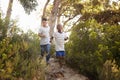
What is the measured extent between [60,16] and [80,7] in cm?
342

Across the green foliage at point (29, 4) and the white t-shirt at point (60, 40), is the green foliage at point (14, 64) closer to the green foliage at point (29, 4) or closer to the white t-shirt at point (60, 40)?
the white t-shirt at point (60, 40)

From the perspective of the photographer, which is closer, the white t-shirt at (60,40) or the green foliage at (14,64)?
the green foliage at (14,64)

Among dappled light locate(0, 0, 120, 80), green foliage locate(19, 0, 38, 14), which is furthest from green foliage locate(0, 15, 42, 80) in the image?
green foliage locate(19, 0, 38, 14)

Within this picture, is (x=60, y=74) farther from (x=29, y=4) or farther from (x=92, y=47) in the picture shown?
(x=29, y=4)

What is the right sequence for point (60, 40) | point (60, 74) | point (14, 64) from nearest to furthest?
point (14, 64), point (60, 74), point (60, 40)

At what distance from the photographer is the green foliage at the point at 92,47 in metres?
9.51

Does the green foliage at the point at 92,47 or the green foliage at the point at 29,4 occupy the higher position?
the green foliage at the point at 29,4

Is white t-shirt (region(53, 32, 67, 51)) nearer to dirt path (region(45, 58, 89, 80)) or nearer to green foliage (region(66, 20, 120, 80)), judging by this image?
green foliage (region(66, 20, 120, 80))

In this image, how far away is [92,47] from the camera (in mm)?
10227

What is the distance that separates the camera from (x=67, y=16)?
36312 millimetres

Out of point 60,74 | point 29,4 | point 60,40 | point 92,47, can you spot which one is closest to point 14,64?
point 60,74

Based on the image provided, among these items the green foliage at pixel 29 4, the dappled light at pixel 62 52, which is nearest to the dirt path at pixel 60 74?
the dappled light at pixel 62 52

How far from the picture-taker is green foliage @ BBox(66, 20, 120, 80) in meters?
9.51

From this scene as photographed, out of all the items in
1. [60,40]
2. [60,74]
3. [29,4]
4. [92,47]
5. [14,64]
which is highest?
[29,4]
